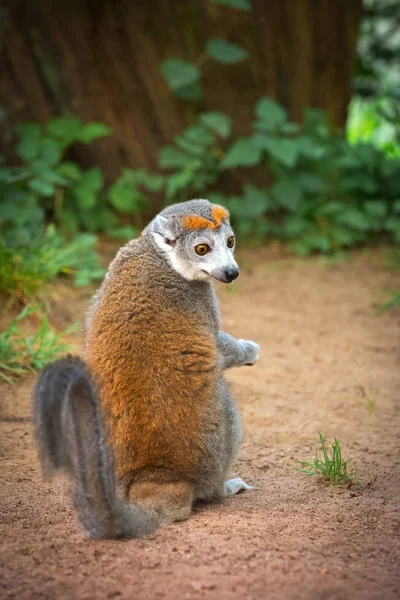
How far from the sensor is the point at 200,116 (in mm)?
9797

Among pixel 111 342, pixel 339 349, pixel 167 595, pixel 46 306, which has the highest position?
pixel 111 342

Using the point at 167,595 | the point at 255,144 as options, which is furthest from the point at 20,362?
the point at 255,144

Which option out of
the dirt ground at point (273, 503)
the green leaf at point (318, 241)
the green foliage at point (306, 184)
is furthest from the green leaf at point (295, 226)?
the dirt ground at point (273, 503)

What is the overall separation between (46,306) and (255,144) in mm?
3454

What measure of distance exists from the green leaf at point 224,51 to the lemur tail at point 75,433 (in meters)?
6.56

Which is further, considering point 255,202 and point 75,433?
point 255,202

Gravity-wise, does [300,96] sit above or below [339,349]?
above

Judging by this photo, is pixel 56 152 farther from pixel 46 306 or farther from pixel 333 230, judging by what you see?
pixel 333 230

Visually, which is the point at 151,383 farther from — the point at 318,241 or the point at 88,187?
the point at 318,241

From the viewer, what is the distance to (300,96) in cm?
1023

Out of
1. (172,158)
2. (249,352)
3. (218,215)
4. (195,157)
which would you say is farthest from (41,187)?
(249,352)

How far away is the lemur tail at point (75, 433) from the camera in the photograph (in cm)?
332

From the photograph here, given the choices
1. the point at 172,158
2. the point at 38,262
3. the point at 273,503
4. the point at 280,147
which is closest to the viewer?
the point at 273,503

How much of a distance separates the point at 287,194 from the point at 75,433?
268 inches
